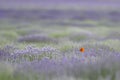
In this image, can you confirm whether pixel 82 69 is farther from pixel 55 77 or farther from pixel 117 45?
pixel 117 45

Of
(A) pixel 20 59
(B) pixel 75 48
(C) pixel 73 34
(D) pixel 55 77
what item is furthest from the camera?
(C) pixel 73 34

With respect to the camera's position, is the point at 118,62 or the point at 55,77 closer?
the point at 55,77

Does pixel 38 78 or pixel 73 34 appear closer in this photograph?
pixel 38 78

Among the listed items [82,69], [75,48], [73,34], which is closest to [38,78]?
[82,69]

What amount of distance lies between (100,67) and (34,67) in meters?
1.40

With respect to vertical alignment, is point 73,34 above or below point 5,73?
below

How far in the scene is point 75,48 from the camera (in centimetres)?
1174

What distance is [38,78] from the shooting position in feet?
25.6

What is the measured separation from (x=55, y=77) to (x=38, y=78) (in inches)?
13.1

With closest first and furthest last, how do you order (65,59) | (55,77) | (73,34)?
(55,77) < (65,59) < (73,34)

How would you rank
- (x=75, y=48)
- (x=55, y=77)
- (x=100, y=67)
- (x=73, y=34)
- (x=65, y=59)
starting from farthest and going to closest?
(x=73, y=34), (x=75, y=48), (x=65, y=59), (x=100, y=67), (x=55, y=77)

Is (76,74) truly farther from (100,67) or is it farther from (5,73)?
(5,73)

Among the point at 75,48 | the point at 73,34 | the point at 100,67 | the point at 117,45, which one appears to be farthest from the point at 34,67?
the point at 73,34

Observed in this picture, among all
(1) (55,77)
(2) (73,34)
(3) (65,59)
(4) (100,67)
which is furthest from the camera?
(2) (73,34)
